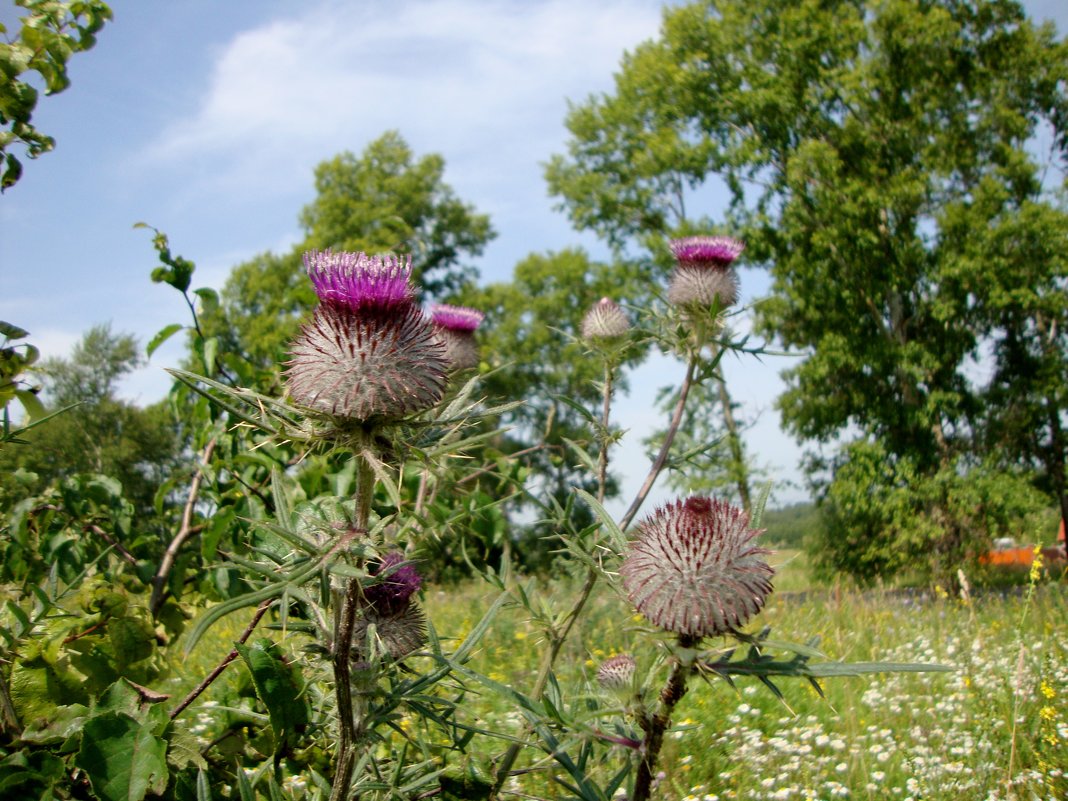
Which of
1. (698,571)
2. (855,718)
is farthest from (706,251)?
(855,718)

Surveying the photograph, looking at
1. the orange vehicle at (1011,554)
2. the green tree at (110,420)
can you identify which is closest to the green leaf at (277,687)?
the orange vehicle at (1011,554)

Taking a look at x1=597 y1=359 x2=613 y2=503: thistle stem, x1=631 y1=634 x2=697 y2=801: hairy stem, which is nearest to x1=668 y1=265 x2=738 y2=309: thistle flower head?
x1=597 y1=359 x2=613 y2=503: thistle stem

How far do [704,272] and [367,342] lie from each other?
9.38 feet

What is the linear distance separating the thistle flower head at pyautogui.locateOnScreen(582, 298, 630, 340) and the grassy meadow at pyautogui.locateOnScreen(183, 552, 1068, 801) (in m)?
1.63

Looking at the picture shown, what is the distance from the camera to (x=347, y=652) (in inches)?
73.7

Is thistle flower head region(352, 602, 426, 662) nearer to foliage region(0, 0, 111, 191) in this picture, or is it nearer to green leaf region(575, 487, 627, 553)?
green leaf region(575, 487, 627, 553)

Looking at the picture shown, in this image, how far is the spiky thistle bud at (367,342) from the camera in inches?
82.4

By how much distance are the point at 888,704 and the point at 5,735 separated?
584 centimetres

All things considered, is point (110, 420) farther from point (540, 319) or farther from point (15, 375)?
point (15, 375)

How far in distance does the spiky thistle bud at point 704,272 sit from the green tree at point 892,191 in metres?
20.7

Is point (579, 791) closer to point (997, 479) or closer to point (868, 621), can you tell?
point (868, 621)

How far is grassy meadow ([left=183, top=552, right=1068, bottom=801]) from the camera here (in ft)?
14.1

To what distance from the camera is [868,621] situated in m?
9.14

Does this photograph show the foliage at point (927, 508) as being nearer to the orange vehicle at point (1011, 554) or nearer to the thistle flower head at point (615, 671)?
the orange vehicle at point (1011, 554)
